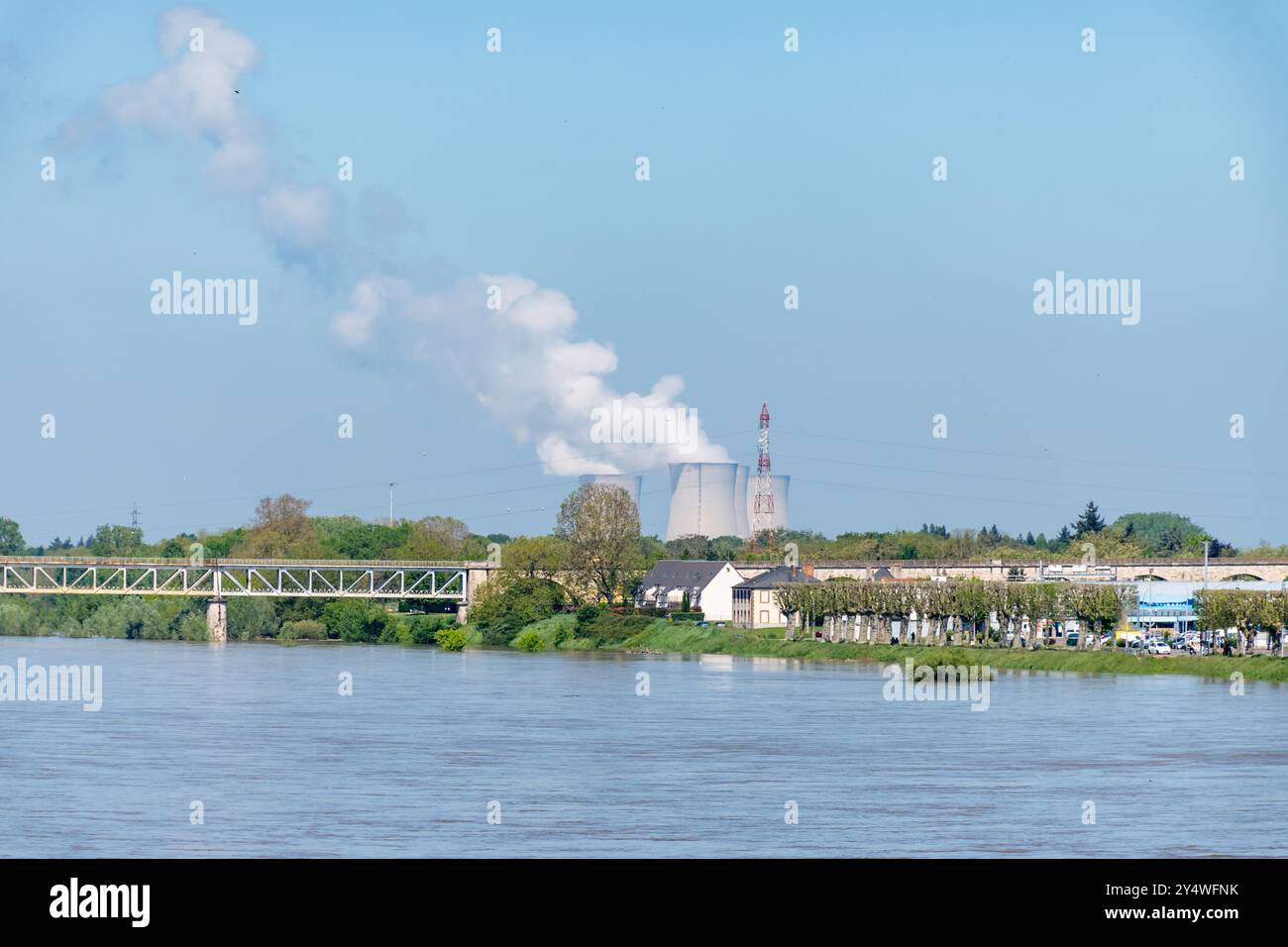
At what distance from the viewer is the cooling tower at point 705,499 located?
185875mm

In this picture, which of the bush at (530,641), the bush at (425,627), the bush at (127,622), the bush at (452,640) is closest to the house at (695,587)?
the bush at (530,641)

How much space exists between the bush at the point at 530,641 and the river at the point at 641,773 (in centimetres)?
5526

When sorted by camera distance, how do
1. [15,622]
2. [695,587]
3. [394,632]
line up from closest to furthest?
[394,632] < [695,587] < [15,622]

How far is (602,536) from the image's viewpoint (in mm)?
140250

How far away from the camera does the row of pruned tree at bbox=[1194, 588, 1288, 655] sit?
82.8 metres

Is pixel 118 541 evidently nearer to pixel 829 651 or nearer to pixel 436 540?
pixel 436 540

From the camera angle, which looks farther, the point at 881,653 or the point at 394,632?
the point at 394,632

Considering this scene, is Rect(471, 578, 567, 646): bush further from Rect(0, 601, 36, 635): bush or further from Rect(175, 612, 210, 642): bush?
Rect(0, 601, 36, 635): bush

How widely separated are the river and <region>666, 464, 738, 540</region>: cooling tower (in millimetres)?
111614

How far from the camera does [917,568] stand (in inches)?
5965

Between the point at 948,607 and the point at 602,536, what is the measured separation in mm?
40848

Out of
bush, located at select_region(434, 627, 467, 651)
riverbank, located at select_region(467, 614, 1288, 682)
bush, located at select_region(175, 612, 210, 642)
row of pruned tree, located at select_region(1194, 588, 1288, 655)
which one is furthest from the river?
bush, located at select_region(175, 612, 210, 642)

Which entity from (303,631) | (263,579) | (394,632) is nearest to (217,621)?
(263,579)
